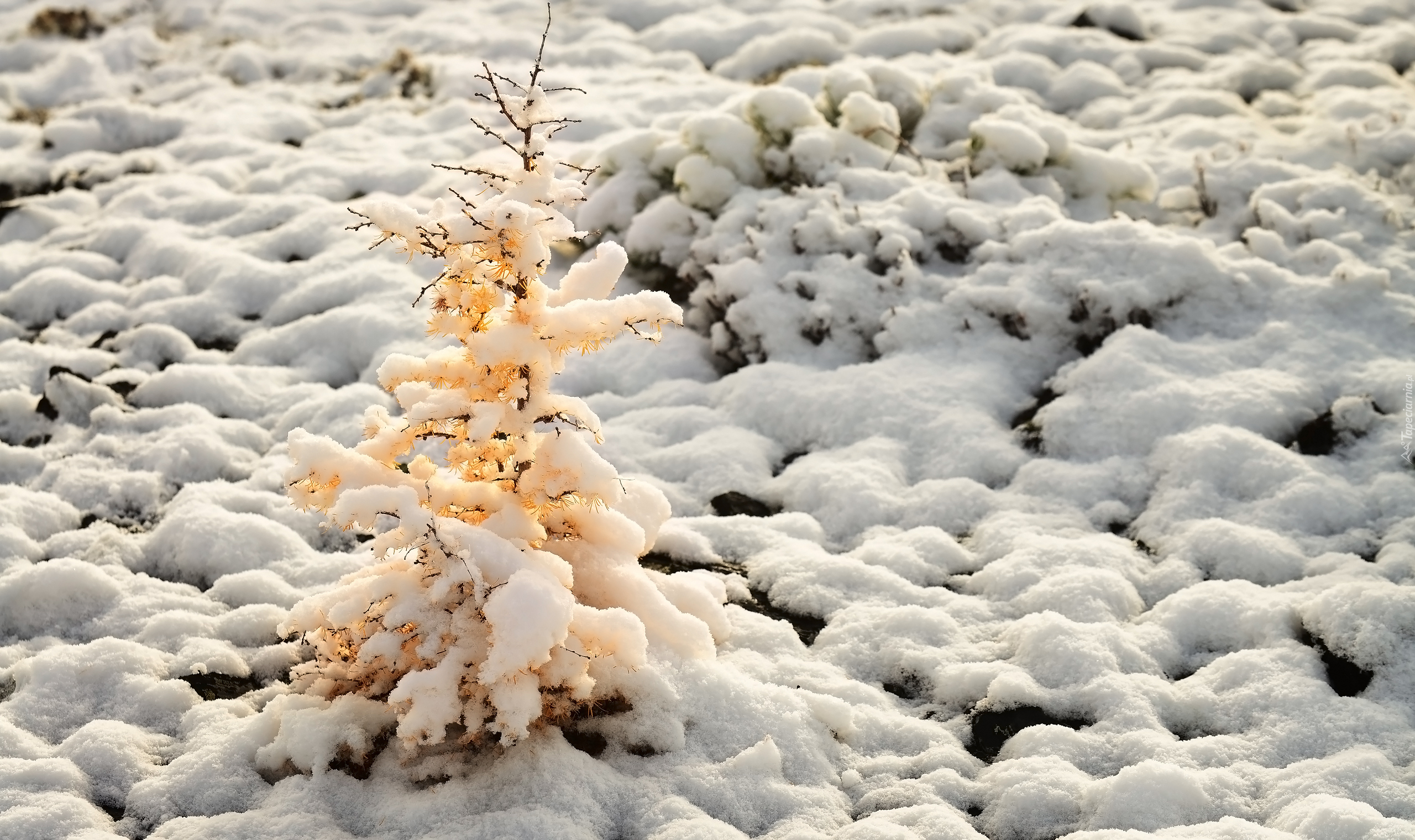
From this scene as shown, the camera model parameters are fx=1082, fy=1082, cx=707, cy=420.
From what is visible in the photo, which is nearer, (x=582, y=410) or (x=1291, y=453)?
(x=582, y=410)

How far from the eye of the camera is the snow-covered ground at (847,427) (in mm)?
2828

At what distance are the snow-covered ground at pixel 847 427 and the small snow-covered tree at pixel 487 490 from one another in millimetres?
237

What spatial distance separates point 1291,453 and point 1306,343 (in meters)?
0.79

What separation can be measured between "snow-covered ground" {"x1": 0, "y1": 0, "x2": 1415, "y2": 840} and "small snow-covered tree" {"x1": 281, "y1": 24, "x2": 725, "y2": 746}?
237 millimetres

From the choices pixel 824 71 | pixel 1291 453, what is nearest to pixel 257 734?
pixel 1291 453

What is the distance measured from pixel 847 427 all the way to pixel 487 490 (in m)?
1.99

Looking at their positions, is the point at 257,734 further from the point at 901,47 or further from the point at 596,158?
the point at 901,47

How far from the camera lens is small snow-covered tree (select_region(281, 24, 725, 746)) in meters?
2.63

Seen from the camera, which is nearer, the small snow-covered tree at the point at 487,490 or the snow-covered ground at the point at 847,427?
the small snow-covered tree at the point at 487,490

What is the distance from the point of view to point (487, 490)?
293 cm

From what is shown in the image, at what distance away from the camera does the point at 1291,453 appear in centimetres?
402

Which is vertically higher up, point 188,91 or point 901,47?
point 901,47

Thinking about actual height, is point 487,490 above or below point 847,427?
above

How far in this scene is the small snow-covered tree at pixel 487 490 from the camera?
8.64 ft
